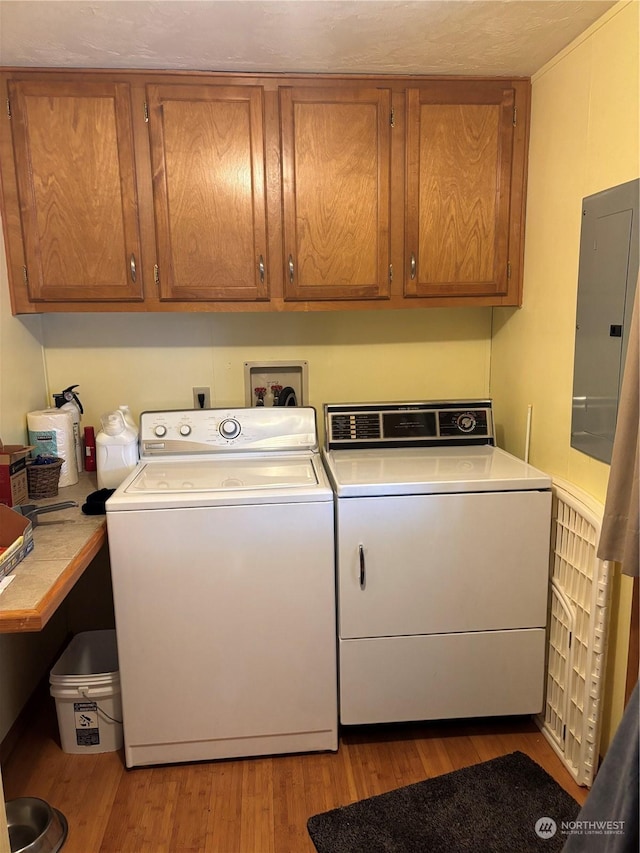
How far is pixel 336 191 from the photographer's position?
2195 millimetres

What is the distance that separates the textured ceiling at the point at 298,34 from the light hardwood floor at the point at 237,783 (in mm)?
2269

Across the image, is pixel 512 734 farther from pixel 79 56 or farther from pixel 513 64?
pixel 79 56

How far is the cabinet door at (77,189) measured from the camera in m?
2.06

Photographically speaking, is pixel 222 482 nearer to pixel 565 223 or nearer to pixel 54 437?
pixel 54 437

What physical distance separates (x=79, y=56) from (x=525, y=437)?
202cm

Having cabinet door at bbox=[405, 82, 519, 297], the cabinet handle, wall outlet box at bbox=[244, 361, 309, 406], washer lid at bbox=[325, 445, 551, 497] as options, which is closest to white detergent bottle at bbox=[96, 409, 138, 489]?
wall outlet box at bbox=[244, 361, 309, 406]

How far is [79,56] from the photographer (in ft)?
6.39

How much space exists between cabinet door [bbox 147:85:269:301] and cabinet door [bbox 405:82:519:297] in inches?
22.0

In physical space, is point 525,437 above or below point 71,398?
below

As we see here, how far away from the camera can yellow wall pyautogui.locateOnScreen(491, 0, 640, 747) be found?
1667mm

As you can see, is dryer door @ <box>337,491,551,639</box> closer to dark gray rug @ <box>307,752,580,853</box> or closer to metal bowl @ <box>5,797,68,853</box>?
dark gray rug @ <box>307,752,580,853</box>

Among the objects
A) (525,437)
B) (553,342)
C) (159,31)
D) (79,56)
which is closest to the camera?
(159,31)

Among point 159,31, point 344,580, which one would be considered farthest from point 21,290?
point 344,580

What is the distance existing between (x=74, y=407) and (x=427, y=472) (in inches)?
55.0
